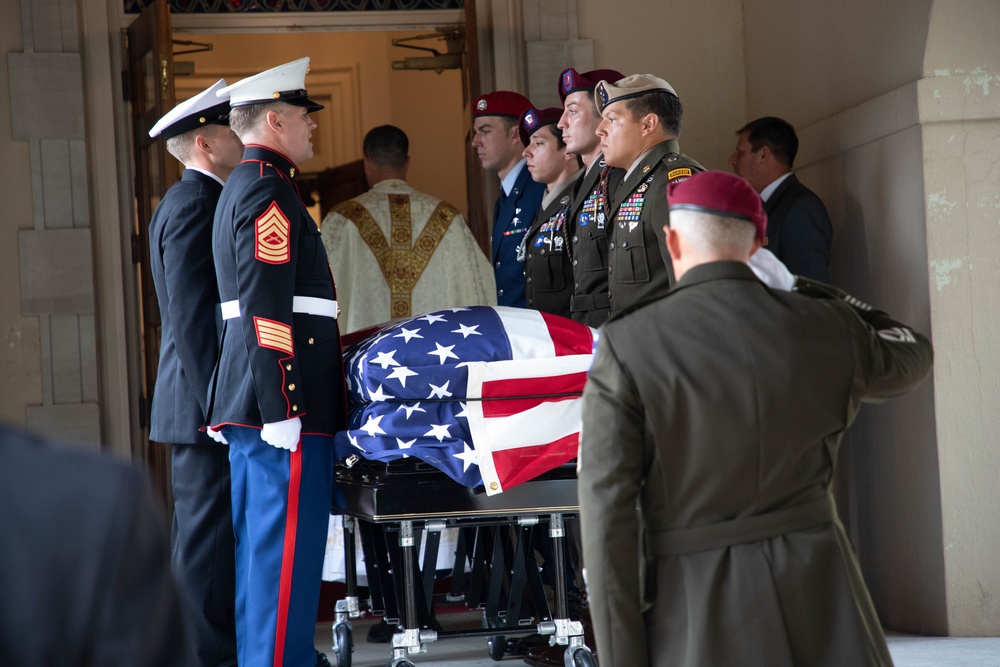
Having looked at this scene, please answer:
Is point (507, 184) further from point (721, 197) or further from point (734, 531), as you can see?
point (734, 531)

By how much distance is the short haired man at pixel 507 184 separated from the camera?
5.13 metres

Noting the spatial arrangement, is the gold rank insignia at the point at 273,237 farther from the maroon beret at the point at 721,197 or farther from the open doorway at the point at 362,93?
the open doorway at the point at 362,93

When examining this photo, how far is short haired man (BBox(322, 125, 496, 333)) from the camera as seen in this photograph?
526cm

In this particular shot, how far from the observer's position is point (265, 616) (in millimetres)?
3256

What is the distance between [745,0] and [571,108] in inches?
82.3

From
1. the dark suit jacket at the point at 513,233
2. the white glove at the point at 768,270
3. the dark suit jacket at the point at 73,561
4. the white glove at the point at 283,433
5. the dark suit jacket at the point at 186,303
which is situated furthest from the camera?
the dark suit jacket at the point at 513,233

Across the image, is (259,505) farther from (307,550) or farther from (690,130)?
(690,130)

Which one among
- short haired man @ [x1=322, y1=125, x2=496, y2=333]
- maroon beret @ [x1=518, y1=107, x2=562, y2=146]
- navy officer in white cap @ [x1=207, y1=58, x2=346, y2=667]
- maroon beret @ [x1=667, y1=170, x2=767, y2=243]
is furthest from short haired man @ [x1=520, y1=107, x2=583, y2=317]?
maroon beret @ [x1=667, y1=170, x2=767, y2=243]

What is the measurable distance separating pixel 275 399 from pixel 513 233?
7.01 ft

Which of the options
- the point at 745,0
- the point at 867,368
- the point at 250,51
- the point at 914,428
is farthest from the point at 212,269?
the point at 250,51

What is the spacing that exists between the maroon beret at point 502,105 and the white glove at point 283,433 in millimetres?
2451

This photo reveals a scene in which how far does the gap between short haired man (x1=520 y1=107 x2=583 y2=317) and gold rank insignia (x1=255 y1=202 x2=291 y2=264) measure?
1413mm

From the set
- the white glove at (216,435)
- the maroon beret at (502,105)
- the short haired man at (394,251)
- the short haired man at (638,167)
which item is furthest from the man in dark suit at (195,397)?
the maroon beret at (502,105)

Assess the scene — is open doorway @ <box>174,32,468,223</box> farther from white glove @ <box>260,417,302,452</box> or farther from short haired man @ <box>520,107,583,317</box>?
white glove @ <box>260,417,302,452</box>
